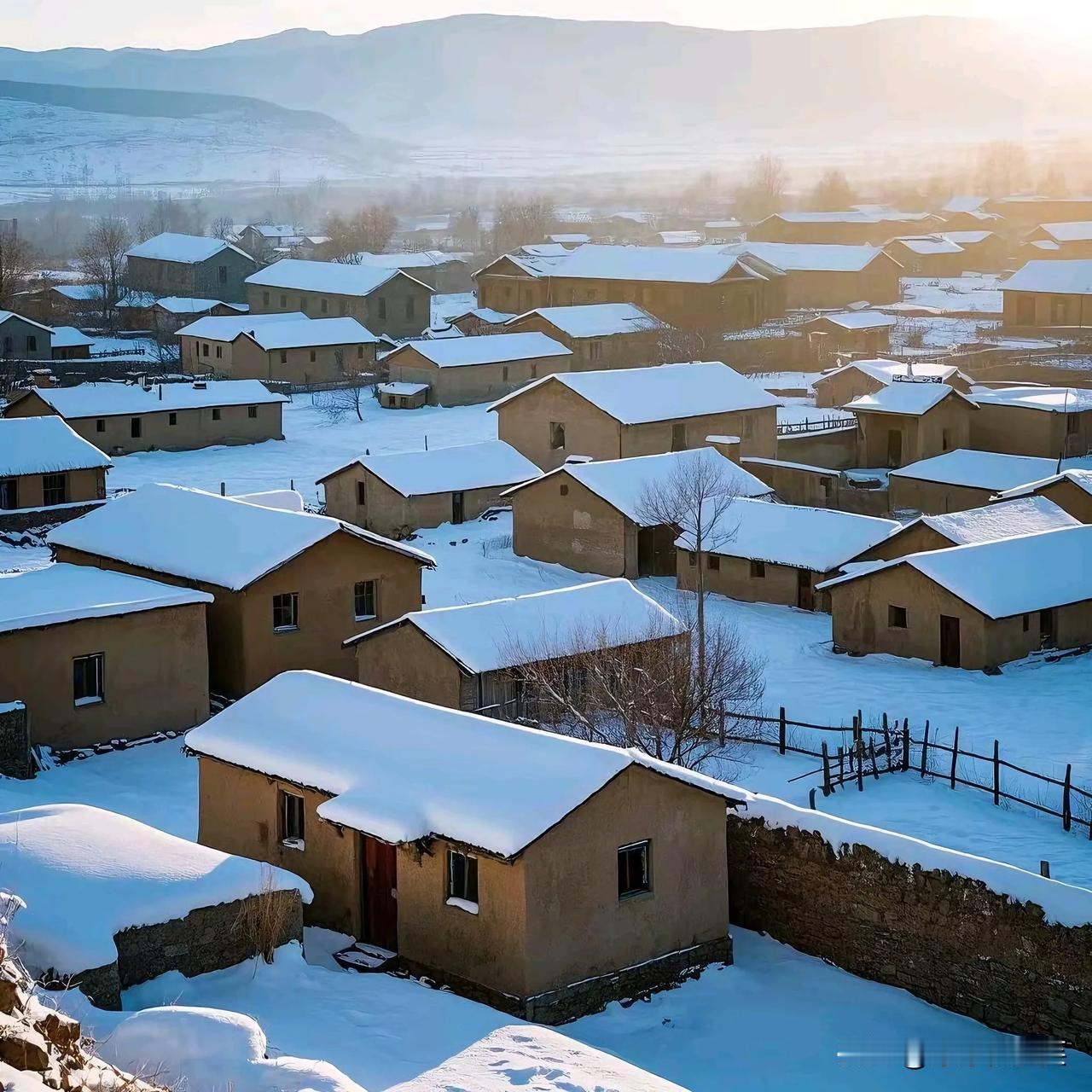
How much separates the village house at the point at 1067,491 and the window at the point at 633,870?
2790 centimetres

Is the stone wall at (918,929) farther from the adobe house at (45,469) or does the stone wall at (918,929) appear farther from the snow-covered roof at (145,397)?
the snow-covered roof at (145,397)

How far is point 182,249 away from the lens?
109m

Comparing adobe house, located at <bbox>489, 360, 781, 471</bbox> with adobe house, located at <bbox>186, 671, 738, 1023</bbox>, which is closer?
adobe house, located at <bbox>186, 671, 738, 1023</bbox>

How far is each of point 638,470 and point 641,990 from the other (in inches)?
1076

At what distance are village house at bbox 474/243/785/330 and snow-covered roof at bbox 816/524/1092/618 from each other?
168 ft

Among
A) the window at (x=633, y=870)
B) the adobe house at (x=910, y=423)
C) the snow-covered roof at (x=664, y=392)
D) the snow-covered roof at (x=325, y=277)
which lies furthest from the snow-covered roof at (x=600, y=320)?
the window at (x=633, y=870)

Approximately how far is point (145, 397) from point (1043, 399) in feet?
108

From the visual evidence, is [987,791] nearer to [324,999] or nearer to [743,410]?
[324,999]

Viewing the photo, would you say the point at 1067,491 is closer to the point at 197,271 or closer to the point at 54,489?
the point at 54,489

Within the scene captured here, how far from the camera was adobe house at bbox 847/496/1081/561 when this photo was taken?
40.1 meters

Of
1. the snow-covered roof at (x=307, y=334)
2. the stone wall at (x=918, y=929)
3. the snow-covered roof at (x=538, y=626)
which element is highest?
the snow-covered roof at (x=307, y=334)

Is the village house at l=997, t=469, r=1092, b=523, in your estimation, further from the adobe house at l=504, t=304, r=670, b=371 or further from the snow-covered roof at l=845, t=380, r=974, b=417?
the adobe house at l=504, t=304, r=670, b=371

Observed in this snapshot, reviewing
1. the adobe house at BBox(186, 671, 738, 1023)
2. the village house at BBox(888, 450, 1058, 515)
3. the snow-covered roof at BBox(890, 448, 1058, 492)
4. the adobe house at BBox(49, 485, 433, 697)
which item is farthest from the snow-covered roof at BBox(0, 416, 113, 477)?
the adobe house at BBox(186, 671, 738, 1023)

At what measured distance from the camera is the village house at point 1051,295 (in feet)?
297
